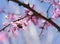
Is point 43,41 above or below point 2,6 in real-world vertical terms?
below

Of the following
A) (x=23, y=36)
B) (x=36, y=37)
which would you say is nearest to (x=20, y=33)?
(x=23, y=36)

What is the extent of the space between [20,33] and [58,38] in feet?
1.20

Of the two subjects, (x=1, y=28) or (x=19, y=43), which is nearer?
(x=1, y=28)

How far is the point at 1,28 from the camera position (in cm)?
159

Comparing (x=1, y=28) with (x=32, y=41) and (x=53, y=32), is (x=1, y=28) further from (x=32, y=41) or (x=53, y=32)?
(x=53, y=32)

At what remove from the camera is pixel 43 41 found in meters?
1.69

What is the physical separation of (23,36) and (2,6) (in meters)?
0.35

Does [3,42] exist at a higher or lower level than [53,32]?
lower

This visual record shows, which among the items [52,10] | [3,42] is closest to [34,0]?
[52,10]

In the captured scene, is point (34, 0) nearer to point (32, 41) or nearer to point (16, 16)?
point (16, 16)

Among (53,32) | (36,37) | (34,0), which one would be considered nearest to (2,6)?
(34,0)

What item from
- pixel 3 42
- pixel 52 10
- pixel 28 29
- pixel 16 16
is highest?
pixel 52 10

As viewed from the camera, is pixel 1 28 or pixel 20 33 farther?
pixel 20 33

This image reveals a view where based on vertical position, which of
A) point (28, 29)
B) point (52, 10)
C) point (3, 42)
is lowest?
point (3, 42)
